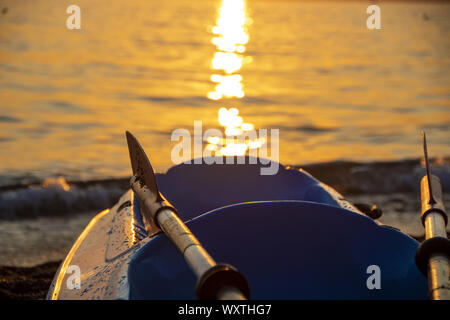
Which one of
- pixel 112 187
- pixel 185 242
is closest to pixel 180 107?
pixel 112 187

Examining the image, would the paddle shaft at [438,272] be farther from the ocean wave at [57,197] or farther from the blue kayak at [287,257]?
the ocean wave at [57,197]

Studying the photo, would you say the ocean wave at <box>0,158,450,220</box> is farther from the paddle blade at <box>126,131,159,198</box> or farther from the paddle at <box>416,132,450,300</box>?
the paddle at <box>416,132,450,300</box>

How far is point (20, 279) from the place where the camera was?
4.57 metres

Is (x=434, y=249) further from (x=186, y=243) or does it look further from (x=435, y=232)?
(x=186, y=243)

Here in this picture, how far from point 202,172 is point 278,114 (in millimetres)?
7979

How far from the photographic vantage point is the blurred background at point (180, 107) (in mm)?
7266

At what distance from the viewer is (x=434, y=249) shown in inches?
83.6

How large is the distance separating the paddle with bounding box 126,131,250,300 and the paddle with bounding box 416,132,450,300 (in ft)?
1.99

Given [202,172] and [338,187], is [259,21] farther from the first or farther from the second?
[202,172]

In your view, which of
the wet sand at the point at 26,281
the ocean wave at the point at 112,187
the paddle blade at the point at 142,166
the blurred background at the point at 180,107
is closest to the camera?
the paddle blade at the point at 142,166

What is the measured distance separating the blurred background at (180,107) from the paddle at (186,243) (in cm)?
251

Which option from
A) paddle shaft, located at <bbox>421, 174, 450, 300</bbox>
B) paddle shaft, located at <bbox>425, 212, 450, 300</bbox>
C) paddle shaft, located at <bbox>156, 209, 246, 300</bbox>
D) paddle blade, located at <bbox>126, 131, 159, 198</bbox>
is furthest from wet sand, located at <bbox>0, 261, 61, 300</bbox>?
paddle shaft, located at <bbox>425, 212, 450, 300</bbox>

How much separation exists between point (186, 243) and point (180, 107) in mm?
9910

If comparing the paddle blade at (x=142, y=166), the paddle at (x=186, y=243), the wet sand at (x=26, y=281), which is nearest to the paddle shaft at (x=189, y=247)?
the paddle at (x=186, y=243)
